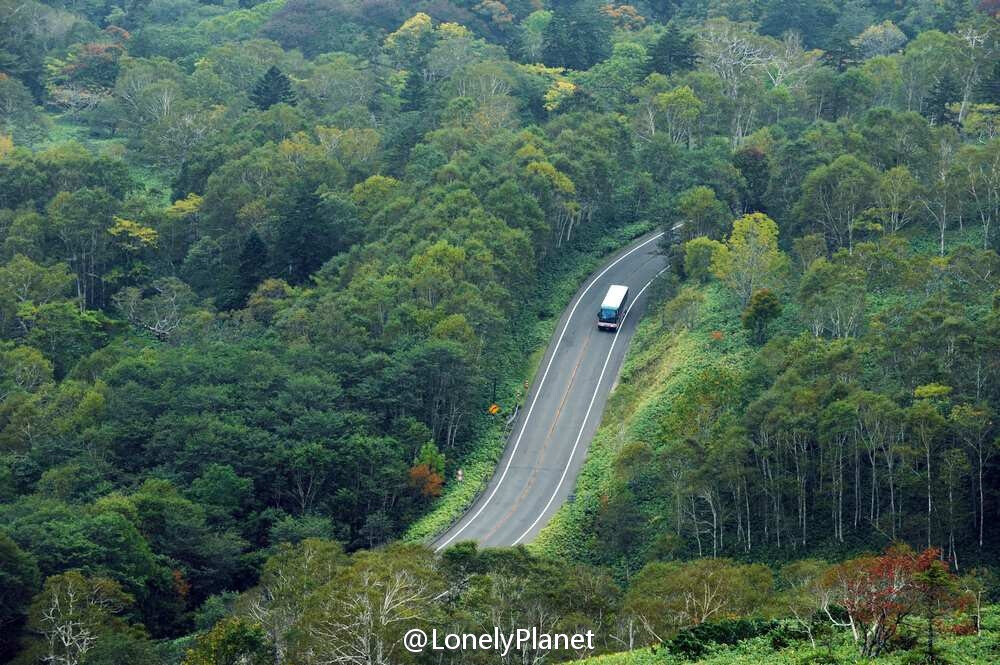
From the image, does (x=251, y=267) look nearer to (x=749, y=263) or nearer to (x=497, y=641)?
(x=749, y=263)

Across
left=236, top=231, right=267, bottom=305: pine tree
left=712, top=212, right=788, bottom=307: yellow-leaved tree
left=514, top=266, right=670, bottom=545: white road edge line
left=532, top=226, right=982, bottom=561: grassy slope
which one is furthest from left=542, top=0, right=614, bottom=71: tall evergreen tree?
left=712, top=212, right=788, bottom=307: yellow-leaved tree

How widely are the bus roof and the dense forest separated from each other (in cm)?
220

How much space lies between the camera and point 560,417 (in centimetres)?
7494

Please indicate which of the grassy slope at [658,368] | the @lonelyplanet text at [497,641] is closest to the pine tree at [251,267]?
the grassy slope at [658,368]

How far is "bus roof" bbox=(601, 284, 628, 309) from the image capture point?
8162cm

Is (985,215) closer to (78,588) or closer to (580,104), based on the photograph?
(580,104)

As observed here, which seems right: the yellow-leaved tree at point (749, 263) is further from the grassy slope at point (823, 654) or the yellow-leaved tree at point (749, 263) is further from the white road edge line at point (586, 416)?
the grassy slope at point (823, 654)

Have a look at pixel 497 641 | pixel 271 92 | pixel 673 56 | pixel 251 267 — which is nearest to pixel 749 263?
pixel 497 641

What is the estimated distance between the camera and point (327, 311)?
77875 millimetres

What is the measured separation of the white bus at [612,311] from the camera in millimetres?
81438

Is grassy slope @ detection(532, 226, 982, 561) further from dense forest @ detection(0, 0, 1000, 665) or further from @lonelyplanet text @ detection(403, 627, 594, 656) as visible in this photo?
@lonelyplanet text @ detection(403, 627, 594, 656)

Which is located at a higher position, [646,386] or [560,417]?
[646,386]

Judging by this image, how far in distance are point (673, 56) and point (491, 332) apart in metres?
41.0

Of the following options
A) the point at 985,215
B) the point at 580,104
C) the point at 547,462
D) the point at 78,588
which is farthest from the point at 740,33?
the point at 78,588
